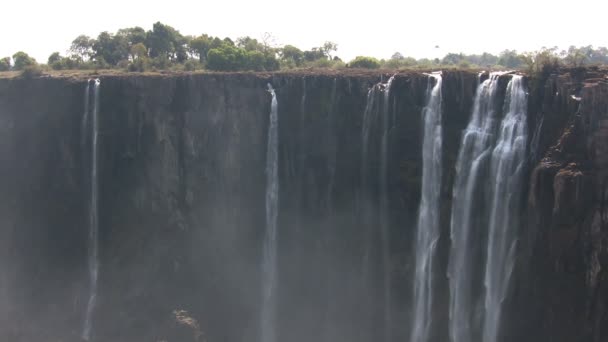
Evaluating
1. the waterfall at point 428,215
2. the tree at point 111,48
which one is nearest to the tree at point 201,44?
the tree at point 111,48

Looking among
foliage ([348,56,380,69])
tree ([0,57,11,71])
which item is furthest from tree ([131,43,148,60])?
foliage ([348,56,380,69])

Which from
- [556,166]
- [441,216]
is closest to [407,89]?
[441,216]

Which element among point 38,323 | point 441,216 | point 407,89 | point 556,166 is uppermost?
point 407,89

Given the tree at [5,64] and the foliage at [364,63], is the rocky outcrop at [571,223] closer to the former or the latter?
the foliage at [364,63]

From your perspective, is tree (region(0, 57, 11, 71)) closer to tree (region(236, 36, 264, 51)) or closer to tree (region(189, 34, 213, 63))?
tree (region(189, 34, 213, 63))

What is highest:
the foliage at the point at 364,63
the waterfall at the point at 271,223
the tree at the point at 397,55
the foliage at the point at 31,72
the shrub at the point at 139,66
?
the tree at the point at 397,55

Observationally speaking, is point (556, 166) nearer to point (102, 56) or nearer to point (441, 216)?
point (441, 216)
